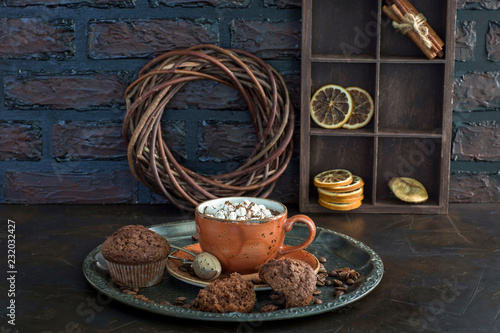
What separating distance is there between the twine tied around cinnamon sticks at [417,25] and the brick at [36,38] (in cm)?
92

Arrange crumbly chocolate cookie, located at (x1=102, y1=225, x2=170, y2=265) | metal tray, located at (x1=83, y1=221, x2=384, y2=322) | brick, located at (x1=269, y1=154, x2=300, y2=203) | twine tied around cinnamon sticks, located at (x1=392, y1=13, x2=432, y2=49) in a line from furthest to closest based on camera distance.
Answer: brick, located at (x1=269, y1=154, x2=300, y2=203)
twine tied around cinnamon sticks, located at (x1=392, y1=13, x2=432, y2=49)
crumbly chocolate cookie, located at (x1=102, y1=225, x2=170, y2=265)
metal tray, located at (x1=83, y1=221, x2=384, y2=322)

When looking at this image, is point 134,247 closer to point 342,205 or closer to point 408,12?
point 342,205

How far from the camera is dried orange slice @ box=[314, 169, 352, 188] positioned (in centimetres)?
158

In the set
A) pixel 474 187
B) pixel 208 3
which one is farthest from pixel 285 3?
pixel 474 187

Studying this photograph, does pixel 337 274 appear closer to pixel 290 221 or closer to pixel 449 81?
pixel 290 221

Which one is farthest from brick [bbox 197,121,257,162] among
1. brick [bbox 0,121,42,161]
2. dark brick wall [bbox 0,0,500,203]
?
brick [bbox 0,121,42,161]

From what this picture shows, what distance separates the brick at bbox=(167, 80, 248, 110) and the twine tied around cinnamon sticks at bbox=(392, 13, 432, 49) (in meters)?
0.49

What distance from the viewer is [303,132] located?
161 cm

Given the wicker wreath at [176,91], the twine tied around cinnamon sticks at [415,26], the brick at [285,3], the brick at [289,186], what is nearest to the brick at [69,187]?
the wicker wreath at [176,91]

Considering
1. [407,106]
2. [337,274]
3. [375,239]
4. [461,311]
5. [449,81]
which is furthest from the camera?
[407,106]

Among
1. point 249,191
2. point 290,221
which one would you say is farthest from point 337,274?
point 249,191

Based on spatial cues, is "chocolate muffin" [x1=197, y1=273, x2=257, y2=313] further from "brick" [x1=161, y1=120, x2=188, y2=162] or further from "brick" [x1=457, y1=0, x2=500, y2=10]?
"brick" [x1=457, y1=0, x2=500, y2=10]

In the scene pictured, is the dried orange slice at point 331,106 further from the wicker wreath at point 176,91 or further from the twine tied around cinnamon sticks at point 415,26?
the twine tied around cinnamon sticks at point 415,26

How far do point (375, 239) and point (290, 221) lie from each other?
0.36 meters
